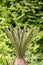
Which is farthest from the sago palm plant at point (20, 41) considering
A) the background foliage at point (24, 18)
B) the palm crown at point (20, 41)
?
the background foliage at point (24, 18)

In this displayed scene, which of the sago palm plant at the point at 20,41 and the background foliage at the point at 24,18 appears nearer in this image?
the sago palm plant at the point at 20,41

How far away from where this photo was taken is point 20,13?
3805 mm

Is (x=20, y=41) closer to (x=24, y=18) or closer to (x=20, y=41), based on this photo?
(x=20, y=41)

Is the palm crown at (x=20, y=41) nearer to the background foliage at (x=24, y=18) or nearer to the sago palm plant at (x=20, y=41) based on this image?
the sago palm plant at (x=20, y=41)

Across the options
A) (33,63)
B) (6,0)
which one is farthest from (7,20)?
(33,63)

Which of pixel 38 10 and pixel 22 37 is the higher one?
pixel 22 37

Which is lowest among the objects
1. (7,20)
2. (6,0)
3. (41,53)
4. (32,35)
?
(41,53)

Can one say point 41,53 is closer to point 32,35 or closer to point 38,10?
point 38,10

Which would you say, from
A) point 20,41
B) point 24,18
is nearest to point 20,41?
point 20,41

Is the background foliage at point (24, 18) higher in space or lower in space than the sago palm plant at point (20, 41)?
lower

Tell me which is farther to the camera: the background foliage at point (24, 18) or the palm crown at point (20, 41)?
the background foliage at point (24, 18)

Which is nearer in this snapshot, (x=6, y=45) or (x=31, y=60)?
(x=31, y=60)

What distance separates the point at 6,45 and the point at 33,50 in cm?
46

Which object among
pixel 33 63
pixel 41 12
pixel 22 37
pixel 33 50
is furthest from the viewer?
pixel 41 12
